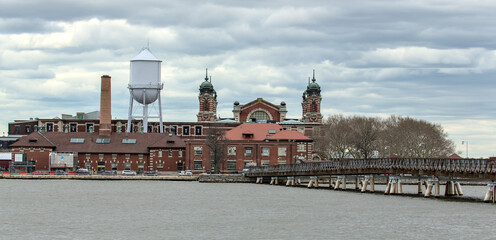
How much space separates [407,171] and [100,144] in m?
76.8

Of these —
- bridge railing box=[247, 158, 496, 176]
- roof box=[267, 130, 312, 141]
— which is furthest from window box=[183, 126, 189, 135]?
bridge railing box=[247, 158, 496, 176]

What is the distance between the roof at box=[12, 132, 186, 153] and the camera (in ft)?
458

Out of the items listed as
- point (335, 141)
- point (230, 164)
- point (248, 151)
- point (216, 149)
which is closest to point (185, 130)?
point (335, 141)

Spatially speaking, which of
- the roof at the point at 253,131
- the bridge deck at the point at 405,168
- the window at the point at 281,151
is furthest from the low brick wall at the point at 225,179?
the roof at the point at 253,131

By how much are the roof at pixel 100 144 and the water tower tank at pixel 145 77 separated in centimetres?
1169

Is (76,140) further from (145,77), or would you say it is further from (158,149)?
(145,77)

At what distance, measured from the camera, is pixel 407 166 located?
76250mm

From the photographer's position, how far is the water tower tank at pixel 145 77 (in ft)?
500

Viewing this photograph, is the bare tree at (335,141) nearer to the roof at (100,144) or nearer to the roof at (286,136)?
the roof at (286,136)

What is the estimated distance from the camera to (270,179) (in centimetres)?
11575

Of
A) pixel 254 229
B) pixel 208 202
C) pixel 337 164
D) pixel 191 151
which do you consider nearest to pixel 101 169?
pixel 191 151

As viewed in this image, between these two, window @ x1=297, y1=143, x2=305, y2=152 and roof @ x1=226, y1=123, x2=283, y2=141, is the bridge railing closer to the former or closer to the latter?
roof @ x1=226, y1=123, x2=283, y2=141

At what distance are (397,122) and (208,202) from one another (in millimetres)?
97915

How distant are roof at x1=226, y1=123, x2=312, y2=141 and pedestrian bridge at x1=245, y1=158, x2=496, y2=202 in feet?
99.0
